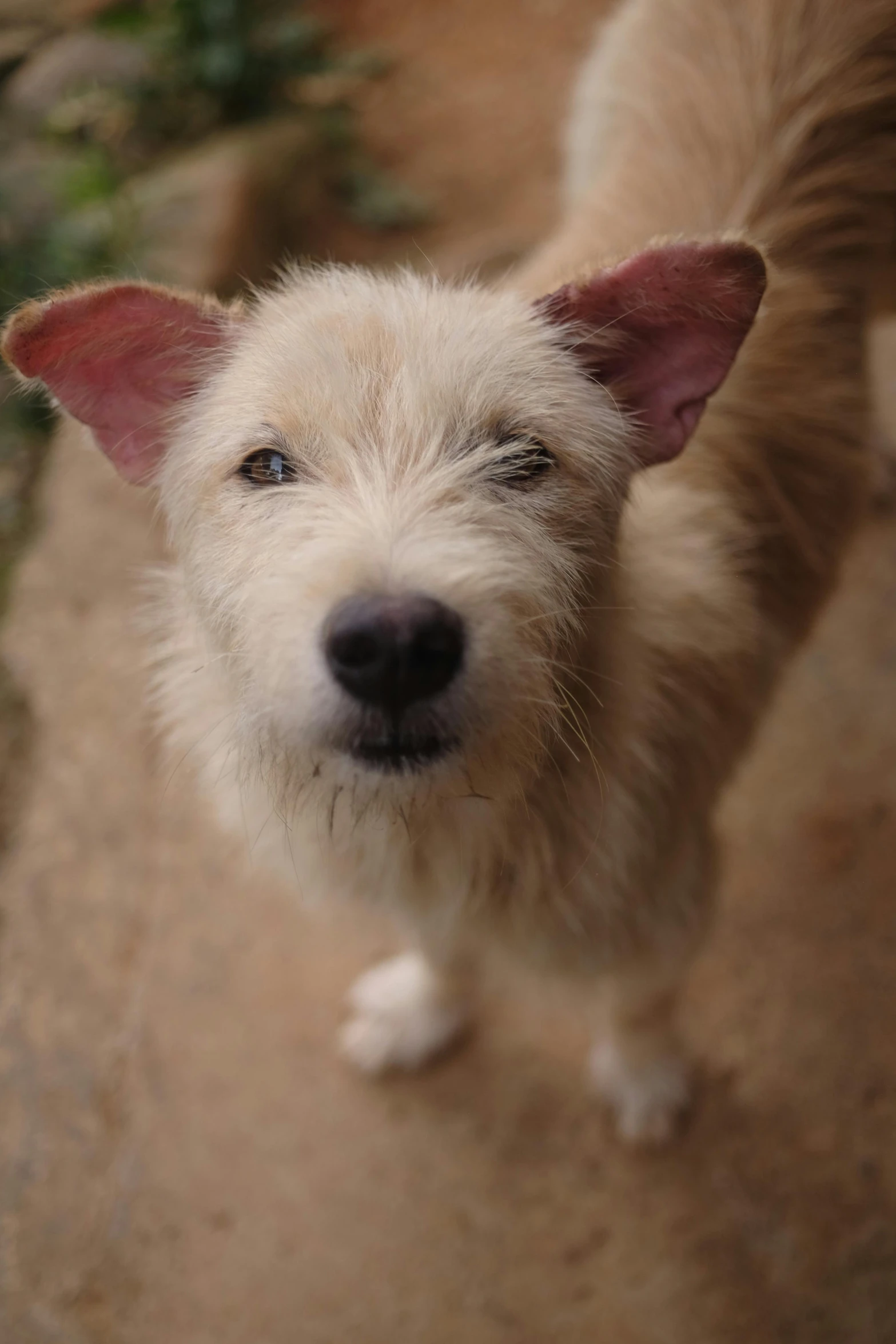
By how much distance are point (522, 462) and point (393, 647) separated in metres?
0.51

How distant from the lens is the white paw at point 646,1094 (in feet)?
8.83

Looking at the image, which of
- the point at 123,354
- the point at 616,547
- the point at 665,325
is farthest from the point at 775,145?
the point at 123,354

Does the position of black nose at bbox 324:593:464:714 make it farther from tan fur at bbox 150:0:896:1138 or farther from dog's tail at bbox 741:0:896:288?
dog's tail at bbox 741:0:896:288

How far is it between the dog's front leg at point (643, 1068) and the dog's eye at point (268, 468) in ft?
5.35

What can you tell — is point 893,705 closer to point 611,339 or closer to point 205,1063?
point 611,339

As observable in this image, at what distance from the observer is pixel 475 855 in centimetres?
187

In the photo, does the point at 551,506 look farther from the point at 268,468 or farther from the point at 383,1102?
the point at 383,1102

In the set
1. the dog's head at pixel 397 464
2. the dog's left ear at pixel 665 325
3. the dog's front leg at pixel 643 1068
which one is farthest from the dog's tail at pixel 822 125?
the dog's front leg at pixel 643 1068

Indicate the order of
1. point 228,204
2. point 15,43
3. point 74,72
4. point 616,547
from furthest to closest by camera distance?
point 15,43 → point 74,72 → point 228,204 → point 616,547

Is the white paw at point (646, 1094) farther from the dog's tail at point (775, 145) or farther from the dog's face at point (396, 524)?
the dog's tail at point (775, 145)

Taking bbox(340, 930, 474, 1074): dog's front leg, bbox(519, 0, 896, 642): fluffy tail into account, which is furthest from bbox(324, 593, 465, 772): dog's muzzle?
bbox(340, 930, 474, 1074): dog's front leg

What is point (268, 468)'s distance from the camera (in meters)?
1.65

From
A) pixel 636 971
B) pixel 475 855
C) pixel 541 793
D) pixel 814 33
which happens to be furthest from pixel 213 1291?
pixel 814 33

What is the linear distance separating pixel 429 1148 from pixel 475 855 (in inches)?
52.4
